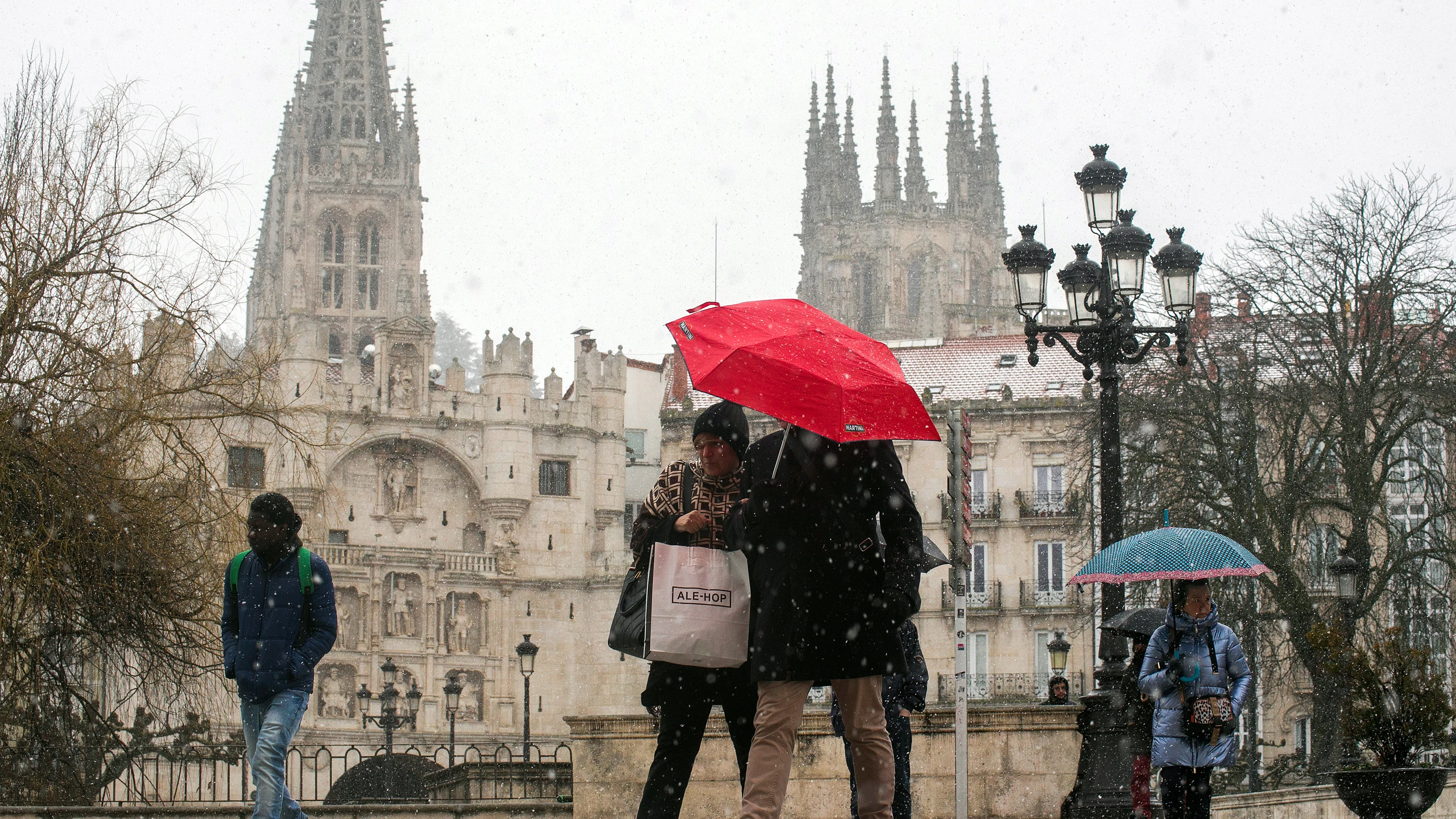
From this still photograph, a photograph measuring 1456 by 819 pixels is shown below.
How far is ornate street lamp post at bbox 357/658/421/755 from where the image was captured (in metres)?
31.1

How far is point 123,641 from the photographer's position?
1531 centimetres

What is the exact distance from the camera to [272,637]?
26.6 ft

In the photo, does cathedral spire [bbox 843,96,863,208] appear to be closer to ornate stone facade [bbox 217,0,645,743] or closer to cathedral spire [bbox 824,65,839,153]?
cathedral spire [bbox 824,65,839,153]

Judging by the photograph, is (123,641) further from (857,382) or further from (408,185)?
(408,185)

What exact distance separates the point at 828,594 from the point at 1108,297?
307 inches

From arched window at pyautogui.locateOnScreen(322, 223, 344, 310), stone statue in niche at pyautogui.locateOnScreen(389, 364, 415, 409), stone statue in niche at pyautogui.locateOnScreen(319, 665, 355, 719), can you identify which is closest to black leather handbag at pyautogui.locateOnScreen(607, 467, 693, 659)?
stone statue in niche at pyautogui.locateOnScreen(319, 665, 355, 719)

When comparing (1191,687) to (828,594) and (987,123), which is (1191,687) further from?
(987,123)

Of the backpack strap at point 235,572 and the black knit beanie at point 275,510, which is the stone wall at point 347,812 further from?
the black knit beanie at point 275,510

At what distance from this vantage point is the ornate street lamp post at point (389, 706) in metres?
31.1

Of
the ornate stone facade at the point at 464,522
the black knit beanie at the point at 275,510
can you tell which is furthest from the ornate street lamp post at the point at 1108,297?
the ornate stone facade at the point at 464,522

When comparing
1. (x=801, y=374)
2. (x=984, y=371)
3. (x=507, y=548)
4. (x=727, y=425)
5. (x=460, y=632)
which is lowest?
(x=460, y=632)

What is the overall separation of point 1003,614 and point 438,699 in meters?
15.6

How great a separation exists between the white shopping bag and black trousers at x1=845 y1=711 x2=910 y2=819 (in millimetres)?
1451

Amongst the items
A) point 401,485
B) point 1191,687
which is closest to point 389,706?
point 401,485
